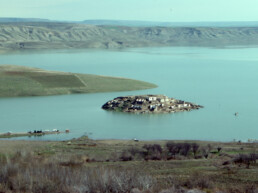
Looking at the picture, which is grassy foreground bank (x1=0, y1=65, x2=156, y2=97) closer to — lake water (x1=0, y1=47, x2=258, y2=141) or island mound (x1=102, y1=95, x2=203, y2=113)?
lake water (x1=0, y1=47, x2=258, y2=141)

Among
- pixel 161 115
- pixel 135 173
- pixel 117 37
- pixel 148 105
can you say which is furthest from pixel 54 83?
pixel 117 37

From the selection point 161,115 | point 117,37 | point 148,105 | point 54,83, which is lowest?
point 161,115

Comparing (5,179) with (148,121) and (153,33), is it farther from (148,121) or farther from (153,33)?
(153,33)

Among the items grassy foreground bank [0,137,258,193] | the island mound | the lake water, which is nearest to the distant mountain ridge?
the lake water

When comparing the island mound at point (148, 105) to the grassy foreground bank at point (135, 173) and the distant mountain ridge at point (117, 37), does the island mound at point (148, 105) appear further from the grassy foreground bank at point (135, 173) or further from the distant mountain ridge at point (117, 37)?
the distant mountain ridge at point (117, 37)

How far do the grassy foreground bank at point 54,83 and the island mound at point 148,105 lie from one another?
32.4ft

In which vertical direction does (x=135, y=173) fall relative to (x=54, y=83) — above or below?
below

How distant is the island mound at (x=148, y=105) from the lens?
1380 inches

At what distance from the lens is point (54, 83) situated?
159 feet

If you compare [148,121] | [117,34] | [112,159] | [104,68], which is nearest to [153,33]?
[117,34]

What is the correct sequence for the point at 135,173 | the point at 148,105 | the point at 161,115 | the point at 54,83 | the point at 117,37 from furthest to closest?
the point at 117,37 → the point at 54,83 → the point at 148,105 → the point at 161,115 → the point at 135,173

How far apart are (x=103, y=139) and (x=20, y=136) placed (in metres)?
4.83

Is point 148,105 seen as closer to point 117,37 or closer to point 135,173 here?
point 135,173

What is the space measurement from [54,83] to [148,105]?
15.7 meters
